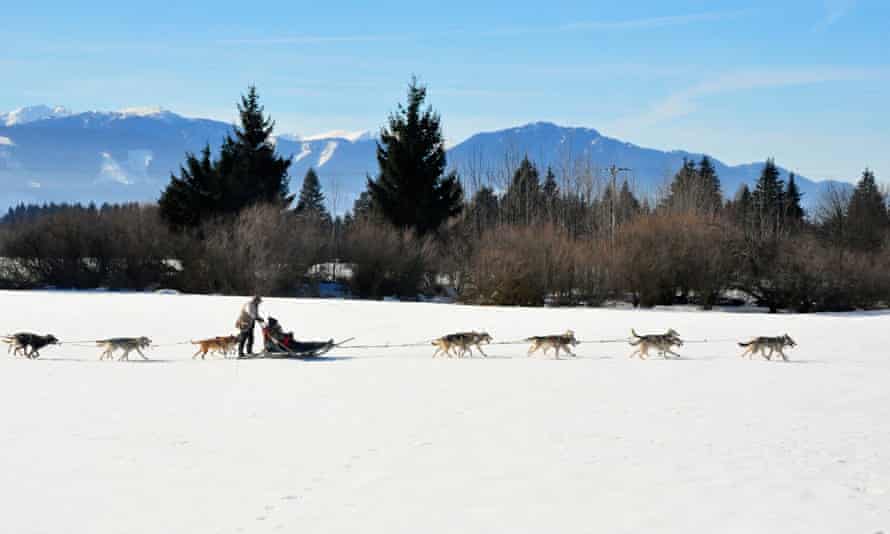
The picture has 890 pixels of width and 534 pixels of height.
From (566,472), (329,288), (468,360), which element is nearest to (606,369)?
(468,360)

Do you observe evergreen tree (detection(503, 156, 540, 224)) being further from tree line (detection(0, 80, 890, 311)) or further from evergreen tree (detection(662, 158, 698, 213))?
evergreen tree (detection(662, 158, 698, 213))

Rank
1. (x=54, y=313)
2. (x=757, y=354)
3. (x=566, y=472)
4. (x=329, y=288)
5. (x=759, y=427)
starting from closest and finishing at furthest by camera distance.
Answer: (x=566, y=472) < (x=759, y=427) < (x=757, y=354) < (x=54, y=313) < (x=329, y=288)

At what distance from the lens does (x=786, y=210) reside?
236 feet

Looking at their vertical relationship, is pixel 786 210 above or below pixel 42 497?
above

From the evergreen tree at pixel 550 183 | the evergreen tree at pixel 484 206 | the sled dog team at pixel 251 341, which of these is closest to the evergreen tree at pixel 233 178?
the evergreen tree at pixel 484 206

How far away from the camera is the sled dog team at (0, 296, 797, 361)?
58.9 ft

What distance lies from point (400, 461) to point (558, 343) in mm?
10061

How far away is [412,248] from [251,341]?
2695 centimetres

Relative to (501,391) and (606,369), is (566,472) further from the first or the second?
(606,369)

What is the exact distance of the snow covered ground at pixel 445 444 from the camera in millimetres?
6984

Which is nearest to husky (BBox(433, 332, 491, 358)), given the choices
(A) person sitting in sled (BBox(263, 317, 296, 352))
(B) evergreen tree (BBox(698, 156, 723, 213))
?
(A) person sitting in sled (BBox(263, 317, 296, 352))

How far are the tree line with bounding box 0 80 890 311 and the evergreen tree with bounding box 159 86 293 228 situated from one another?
8 centimetres

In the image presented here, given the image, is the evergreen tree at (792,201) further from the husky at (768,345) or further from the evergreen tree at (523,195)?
the husky at (768,345)

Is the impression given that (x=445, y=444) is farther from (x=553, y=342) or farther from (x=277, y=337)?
(x=277, y=337)
